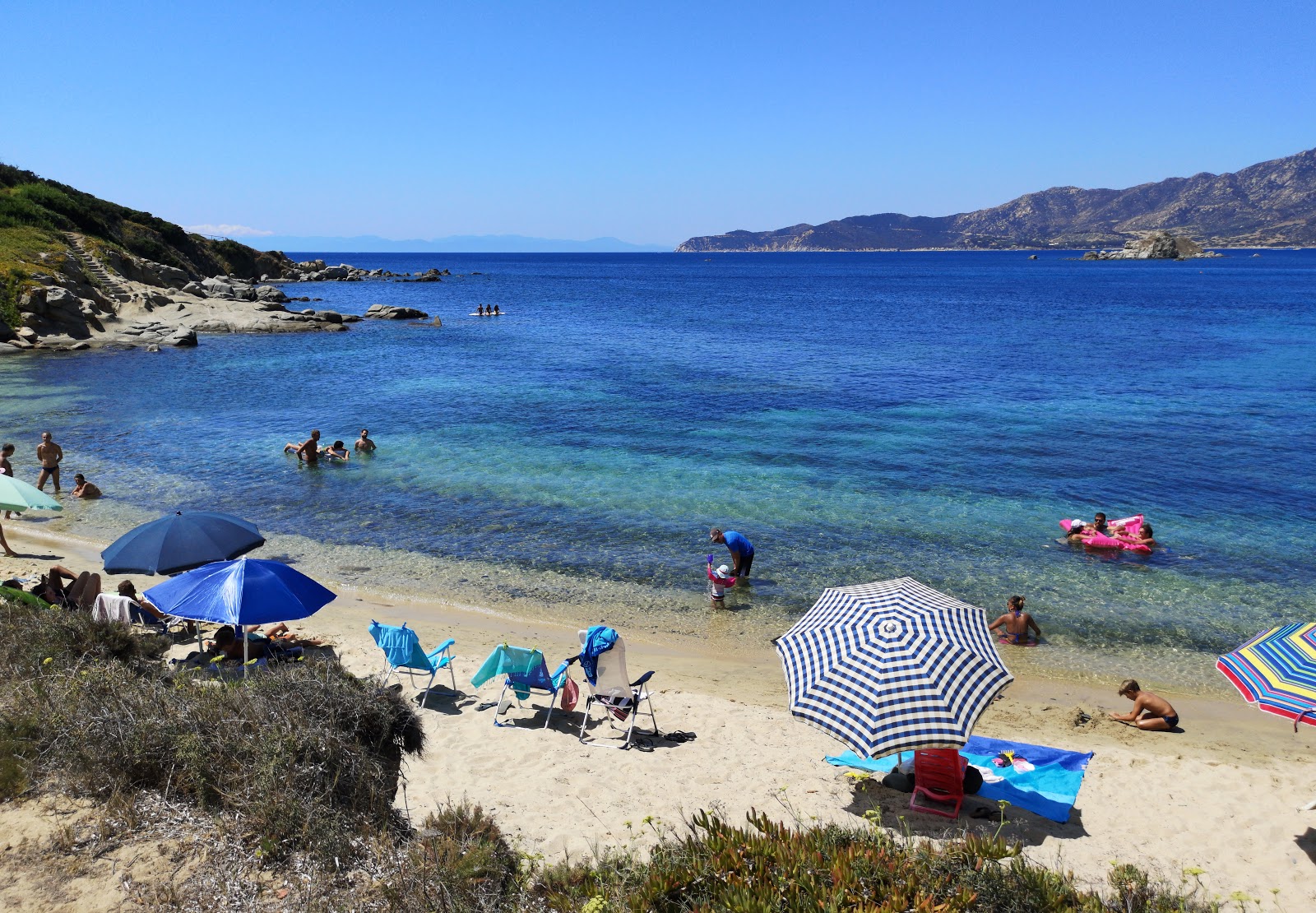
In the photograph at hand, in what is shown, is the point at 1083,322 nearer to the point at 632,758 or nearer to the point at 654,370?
the point at 654,370

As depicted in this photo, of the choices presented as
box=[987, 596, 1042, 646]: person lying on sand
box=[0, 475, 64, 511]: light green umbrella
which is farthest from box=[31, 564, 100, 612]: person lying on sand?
box=[987, 596, 1042, 646]: person lying on sand

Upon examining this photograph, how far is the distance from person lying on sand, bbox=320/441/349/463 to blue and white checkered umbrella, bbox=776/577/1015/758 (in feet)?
61.3

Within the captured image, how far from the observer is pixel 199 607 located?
9812 mm

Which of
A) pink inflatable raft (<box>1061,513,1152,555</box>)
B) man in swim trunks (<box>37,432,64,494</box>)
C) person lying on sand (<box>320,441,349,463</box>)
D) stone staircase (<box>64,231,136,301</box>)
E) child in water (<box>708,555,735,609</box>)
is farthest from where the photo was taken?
stone staircase (<box>64,231,136,301</box>)

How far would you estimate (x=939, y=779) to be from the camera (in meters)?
8.49

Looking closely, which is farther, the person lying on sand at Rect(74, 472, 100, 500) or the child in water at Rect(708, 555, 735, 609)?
the person lying on sand at Rect(74, 472, 100, 500)

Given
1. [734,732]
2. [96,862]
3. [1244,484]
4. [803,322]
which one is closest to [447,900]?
[96,862]

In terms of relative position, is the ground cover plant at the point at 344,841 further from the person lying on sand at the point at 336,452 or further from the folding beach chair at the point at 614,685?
the person lying on sand at the point at 336,452

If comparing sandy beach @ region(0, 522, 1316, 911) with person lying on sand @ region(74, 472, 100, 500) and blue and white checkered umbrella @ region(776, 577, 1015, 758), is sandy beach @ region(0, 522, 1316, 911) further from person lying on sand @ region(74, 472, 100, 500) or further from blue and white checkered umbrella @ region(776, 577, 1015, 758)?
person lying on sand @ region(74, 472, 100, 500)

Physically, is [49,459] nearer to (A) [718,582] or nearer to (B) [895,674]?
(A) [718,582]

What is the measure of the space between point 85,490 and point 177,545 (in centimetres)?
1137

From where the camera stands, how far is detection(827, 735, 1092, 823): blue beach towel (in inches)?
336

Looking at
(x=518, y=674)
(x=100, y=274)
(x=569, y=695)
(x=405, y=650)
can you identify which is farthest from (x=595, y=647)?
(x=100, y=274)

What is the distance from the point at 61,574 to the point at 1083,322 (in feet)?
222
